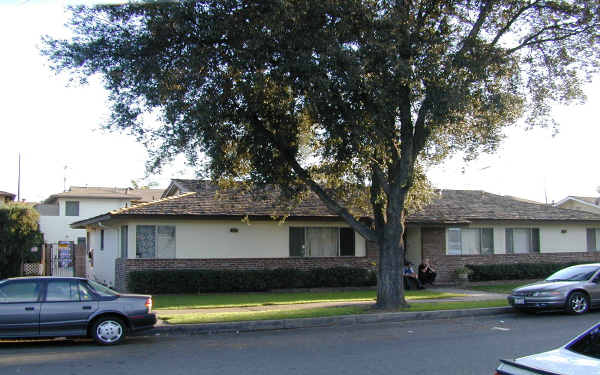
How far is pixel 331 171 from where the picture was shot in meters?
16.2

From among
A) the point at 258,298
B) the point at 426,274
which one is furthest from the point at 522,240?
the point at 258,298

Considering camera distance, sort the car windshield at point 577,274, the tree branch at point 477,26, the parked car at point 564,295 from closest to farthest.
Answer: the tree branch at point 477,26, the parked car at point 564,295, the car windshield at point 577,274

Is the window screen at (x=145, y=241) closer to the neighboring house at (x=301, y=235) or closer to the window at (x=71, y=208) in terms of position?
the neighboring house at (x=301, y=235)

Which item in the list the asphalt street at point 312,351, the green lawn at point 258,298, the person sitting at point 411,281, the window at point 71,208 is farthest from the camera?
the window at point 71,208

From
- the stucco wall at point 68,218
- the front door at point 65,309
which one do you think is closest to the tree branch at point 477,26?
the front door at point 65,309

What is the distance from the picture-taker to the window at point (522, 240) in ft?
86.2

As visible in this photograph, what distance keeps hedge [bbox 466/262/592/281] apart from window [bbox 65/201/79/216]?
1149 inches

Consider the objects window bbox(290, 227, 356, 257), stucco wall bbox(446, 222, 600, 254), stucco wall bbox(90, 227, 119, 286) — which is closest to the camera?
window bbox(290, 227, 356, 257)

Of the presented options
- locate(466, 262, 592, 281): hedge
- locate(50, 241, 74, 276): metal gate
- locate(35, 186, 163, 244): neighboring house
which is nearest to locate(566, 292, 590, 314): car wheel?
locate(466, 262, 592, 281): hedge

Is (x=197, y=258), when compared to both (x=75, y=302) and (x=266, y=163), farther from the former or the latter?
(x=75, y=302)

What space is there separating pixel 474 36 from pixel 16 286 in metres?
12.1

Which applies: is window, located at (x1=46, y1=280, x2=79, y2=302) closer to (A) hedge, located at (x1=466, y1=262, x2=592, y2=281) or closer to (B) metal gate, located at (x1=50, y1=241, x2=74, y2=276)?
(B) metal gate, located at (x1=50, y1=241, x2=74, y2=276)

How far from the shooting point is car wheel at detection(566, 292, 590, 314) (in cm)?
1457

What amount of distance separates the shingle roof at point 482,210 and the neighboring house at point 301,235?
0.06 meters
